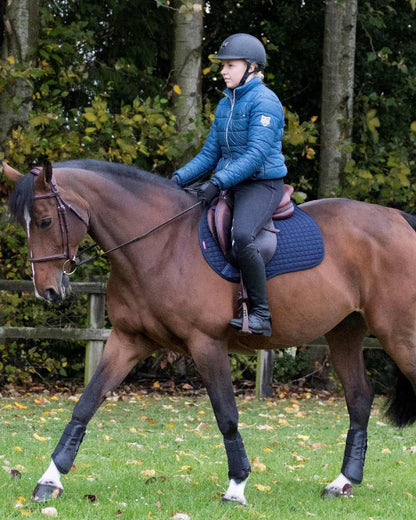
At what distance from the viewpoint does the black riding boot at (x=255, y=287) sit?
18.2ft

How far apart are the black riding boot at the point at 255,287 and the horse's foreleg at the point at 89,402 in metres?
0.73

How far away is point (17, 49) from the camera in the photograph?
11.6 m

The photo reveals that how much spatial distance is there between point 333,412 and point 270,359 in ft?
4.11

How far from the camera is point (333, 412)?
10.9 metres

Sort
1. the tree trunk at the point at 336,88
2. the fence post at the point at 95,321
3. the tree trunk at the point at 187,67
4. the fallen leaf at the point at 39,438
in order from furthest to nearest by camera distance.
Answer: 1. the tree trunk at the point at 336,88
2. the tree trunk at the point at 187,67
3. the fence post at the point at 95,321
4. the fallen leaf at the point at 39,438

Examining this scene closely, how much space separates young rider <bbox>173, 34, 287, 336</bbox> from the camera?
18.3ft

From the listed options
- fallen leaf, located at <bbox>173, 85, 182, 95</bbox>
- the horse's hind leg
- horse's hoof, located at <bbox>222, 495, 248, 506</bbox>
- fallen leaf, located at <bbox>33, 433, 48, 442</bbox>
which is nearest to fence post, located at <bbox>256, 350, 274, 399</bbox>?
fallen leaf, located at <bbox>173, 85, 182, 95</bbox>

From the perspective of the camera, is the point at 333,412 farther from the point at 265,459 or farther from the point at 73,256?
the point at 73,256

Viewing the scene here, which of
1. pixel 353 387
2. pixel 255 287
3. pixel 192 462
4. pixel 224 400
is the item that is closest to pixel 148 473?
pixel 192 462

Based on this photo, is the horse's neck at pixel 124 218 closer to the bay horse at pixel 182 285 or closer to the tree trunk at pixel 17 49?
the bay horse at pixel 182 285

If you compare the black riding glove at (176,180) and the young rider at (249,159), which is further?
the black riding glove at (176,180)

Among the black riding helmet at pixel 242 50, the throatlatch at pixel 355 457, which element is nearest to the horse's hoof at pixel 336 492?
the throatlatch at pixel 355 457

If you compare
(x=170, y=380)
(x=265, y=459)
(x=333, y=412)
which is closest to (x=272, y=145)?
(x=265, y=459)

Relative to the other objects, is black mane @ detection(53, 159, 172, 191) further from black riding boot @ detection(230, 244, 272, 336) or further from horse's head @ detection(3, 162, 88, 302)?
black riding boot @ detection(230, 244, 272, 336)
